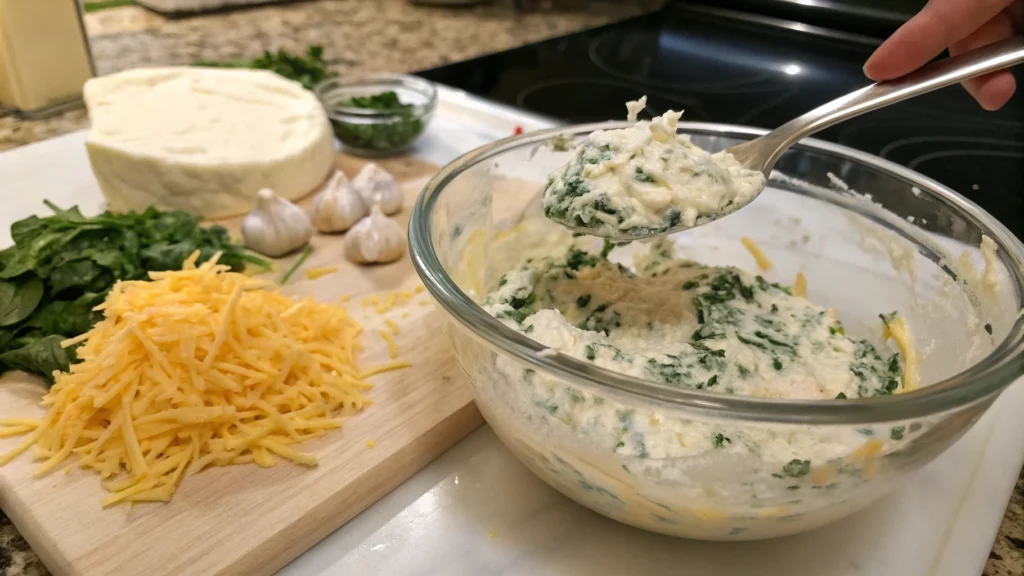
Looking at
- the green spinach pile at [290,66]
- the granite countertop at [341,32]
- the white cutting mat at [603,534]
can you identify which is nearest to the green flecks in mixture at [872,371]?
→ the white cutting mat at [603,534]

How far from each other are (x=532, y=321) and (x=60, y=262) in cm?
87

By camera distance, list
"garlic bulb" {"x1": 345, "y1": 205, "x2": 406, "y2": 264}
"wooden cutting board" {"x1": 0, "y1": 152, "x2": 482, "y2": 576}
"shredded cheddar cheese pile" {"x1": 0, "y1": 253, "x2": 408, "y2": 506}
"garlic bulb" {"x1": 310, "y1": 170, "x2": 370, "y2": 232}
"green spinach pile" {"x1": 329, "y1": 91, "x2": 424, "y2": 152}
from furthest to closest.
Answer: "green spinach pile" {"x1": 329, "y1": 91, "x2": 424, "y2": 152} → "garlic bulb" {"x1": 310, "y1": 170, "x2": 370, "y2": 232} → "garlic bulb" {"x1": 345, "y1": 205, "x2": 406, "y2": 264} → "shredded cheddar cheese pile" {"x1": 0, "y1": 253, "x2": 408, "y2": 506} → "wooden cutting board" {"x1": 0, "y1": 152, "x2": 482, "y2": 576}

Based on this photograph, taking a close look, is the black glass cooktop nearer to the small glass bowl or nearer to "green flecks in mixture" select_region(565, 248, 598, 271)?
the small glass bowl

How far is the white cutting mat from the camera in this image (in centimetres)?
91

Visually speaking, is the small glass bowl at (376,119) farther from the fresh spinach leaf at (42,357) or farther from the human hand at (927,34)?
the human hand at (927,34)

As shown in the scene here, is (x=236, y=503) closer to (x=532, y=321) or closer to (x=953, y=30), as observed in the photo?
(x=532, y=321)

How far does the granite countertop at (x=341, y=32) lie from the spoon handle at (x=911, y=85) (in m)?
1.96

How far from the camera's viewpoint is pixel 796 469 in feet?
2.60

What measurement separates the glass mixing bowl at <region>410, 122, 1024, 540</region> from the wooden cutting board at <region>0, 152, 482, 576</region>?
0.16 m

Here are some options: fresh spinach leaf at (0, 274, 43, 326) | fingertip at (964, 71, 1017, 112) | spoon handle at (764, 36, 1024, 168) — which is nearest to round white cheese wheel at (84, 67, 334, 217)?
fresh spinach leaf at (0, 274, 43, 326)

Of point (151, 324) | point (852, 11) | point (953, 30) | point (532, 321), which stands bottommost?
point (151, 324)

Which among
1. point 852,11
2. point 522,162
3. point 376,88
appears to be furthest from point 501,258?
point 852,11

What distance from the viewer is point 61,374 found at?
1.07m

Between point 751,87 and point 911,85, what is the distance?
4.80 ft
